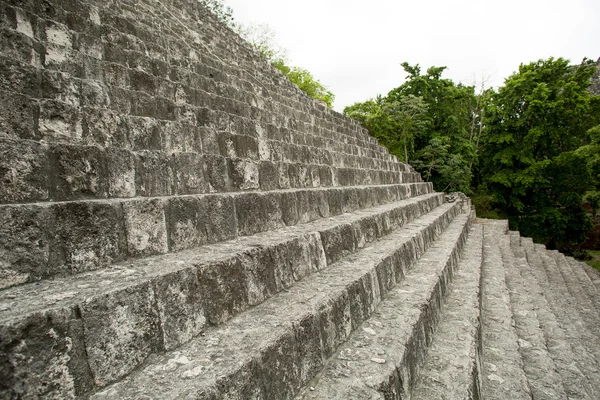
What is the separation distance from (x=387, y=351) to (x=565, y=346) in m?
3.46

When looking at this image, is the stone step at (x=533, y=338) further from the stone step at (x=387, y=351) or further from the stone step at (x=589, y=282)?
the stone step at (x=589, y=282)

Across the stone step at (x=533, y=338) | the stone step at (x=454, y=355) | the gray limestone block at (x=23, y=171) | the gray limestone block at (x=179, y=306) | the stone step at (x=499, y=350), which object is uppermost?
the gray limestone block at (x=23, y=171)

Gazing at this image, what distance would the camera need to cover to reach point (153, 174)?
1.80m

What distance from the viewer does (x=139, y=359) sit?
1.05m

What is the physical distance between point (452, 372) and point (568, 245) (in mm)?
22263

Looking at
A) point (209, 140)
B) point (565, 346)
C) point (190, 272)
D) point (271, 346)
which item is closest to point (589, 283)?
point (565, 346)

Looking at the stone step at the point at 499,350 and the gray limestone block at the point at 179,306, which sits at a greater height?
the gray limestone block at the point at 179,306

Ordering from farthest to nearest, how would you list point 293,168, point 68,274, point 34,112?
point 293,168
point 34,112
point 68,274

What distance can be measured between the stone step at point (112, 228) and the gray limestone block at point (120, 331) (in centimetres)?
33

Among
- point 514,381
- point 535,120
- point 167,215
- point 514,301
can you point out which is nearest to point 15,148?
point 167,215

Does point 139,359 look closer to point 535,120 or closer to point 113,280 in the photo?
point 113,280

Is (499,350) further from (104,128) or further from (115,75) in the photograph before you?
(115,75)

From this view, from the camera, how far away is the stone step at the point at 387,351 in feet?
4.33


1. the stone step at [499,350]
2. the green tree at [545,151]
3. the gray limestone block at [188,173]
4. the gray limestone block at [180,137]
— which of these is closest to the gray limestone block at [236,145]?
the gray limestone block at [180,137]
